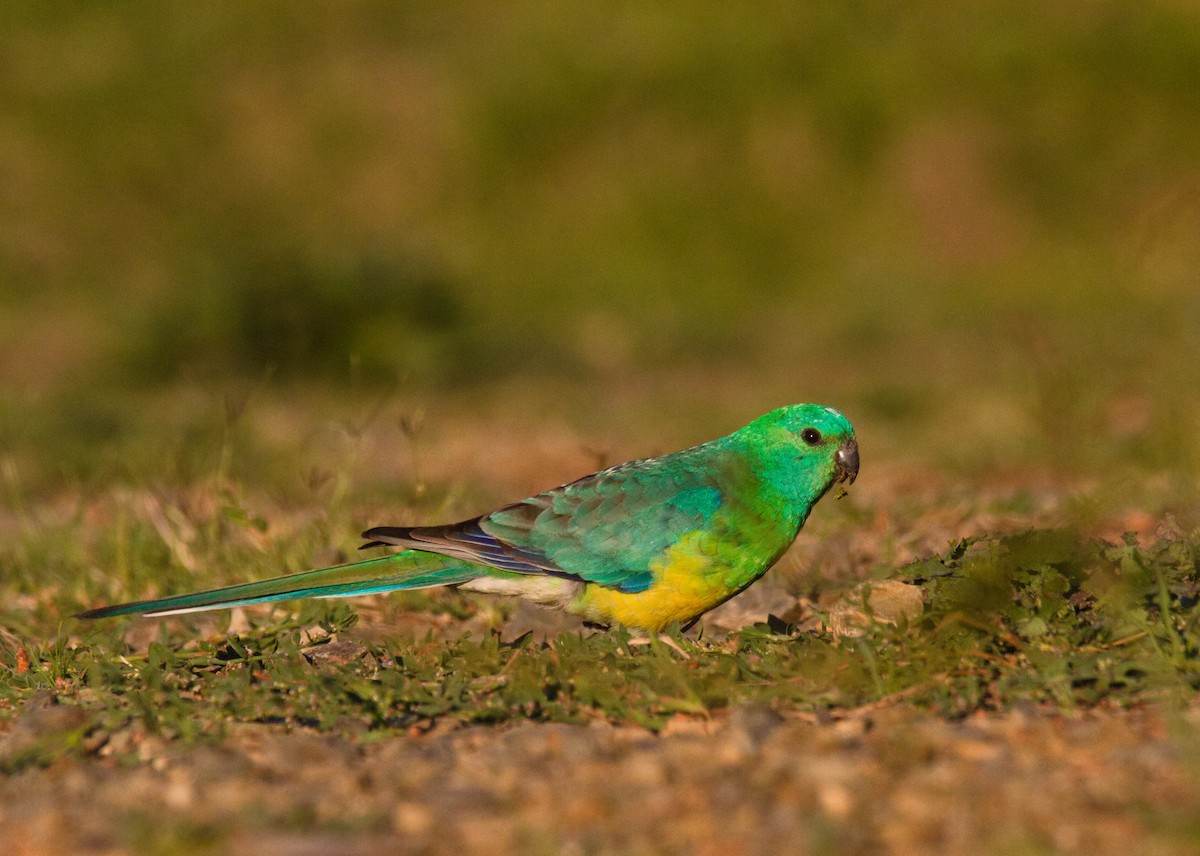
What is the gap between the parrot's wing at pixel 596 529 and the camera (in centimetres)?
381

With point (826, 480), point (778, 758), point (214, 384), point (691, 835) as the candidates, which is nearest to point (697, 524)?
point (826, 480)

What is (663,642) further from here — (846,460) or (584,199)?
(584,199)

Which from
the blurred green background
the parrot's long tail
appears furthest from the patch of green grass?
the blurred green background

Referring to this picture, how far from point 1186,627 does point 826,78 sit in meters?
9.87

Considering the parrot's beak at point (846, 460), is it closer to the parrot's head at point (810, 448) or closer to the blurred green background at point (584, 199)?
the parrot's head at point (810, 448)

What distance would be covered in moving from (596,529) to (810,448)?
2.03 feet

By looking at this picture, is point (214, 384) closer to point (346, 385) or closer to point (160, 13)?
point (346, 385)

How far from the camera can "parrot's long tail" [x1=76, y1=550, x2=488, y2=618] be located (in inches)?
146

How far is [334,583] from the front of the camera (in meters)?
3.92

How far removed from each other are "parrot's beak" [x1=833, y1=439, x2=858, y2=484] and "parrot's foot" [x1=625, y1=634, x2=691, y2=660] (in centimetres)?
79

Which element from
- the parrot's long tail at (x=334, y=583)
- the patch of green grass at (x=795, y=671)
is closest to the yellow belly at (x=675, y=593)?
the patch of green grass at (x=795, y=671)

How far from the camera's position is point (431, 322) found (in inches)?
369

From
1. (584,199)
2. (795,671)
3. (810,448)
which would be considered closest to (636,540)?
(810,448)

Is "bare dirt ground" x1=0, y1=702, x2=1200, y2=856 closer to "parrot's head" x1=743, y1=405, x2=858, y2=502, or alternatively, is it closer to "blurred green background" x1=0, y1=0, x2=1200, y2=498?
"parrot's head" x1=743, y1=405, x2=858, y2=502
